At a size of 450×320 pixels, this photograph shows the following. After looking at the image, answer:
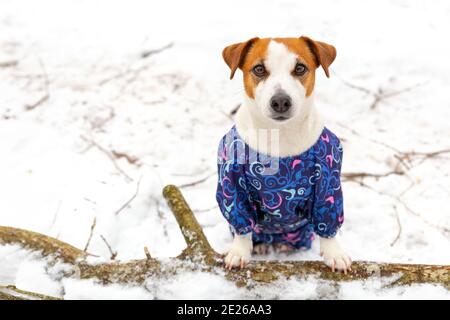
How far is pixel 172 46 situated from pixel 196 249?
3239mm

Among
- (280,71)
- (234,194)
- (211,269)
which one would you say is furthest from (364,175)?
(211,269)

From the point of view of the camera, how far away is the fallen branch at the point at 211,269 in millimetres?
2861

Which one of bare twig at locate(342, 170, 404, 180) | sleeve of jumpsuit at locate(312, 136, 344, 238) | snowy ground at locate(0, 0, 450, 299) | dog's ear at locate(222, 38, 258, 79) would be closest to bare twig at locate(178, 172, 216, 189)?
snowy ground at locate(0, 0, 450, 299)

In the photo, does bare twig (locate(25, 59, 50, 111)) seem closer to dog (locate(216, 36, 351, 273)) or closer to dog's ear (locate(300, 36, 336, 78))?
dog (locate(216, 36, 351, 273))

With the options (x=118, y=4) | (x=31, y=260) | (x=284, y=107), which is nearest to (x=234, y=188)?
(x=284, y=107)

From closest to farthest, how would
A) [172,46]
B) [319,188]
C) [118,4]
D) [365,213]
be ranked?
[319,188], [365,213], [172,46], [118,4]

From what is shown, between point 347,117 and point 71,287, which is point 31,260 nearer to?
point 71,287

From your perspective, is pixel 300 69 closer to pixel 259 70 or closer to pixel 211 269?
pixel 259 70

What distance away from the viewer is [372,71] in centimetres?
524

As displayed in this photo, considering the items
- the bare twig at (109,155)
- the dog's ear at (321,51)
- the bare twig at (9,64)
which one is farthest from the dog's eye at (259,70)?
the bare twig at (9,64)

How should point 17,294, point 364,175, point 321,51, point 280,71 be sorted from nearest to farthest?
1. point 17,294
2. point 280,71
3. point 321,51
4. point 364,175

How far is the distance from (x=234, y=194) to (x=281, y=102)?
0.69 m

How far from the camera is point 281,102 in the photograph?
9.36 feet

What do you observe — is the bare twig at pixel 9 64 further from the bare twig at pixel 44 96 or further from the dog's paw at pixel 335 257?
the dog's paw at pixel 335 257
